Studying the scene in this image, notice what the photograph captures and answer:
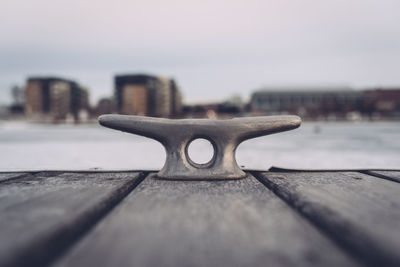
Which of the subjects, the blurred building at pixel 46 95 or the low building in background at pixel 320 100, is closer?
the low building in background at pixel 320 100

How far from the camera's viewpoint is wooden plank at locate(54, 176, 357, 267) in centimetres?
59

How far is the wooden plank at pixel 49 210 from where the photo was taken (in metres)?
0.61

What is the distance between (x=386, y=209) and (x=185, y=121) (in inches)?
34.4

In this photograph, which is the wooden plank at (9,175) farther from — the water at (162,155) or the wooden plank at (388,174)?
the wooden plank at (388,174)

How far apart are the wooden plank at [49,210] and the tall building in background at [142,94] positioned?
223 ft

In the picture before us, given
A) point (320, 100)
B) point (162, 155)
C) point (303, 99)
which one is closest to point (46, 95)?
point (303, 99)

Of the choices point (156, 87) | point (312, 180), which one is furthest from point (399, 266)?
point (156, 87)

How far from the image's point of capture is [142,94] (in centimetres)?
7606

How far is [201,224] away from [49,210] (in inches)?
16.4

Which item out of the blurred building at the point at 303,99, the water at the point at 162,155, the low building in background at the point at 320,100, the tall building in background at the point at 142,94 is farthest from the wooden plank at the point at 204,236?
the tall building in background at the point at 142,94

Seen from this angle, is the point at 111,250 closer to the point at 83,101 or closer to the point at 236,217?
the point at 236,217

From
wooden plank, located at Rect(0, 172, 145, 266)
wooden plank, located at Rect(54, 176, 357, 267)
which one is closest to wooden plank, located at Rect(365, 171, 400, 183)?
wooden plank, located at Rect(54, 176, 357, 267)

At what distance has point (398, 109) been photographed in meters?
50.5

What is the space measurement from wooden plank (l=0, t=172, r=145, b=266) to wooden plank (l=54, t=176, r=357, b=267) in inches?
1.8
